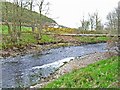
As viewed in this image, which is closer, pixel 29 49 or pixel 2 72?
pixel 2 72

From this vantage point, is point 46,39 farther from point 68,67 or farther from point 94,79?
point 94,79

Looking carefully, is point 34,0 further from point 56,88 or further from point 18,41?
point 56,88

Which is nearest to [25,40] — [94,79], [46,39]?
[46,39]

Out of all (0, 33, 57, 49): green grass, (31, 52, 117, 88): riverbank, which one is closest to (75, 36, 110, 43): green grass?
(0, 33, 57, 49): green grass

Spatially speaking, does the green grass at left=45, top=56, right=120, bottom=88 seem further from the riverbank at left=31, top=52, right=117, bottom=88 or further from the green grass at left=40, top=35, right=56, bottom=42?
the green grass at left=40, top=35, right=56, bottom=42

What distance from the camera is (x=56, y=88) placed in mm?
17141

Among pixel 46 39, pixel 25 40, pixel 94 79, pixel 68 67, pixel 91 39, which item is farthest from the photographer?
pixel 91 39

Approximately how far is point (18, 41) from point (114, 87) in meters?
37.5

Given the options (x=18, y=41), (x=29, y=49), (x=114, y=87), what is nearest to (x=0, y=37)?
(x=18, y=41)

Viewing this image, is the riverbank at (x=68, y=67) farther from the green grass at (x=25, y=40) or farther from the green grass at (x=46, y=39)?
the green grass at (x=46, y=39)

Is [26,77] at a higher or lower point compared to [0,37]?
lower

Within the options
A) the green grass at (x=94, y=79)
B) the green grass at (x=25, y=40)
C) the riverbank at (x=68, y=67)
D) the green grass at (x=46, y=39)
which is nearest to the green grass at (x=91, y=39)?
the green grass at (x=25, y=40)

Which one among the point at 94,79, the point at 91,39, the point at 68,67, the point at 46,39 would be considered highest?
the point at 46,39

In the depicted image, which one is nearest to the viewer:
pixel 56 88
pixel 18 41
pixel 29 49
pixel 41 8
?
pixel 56 88
